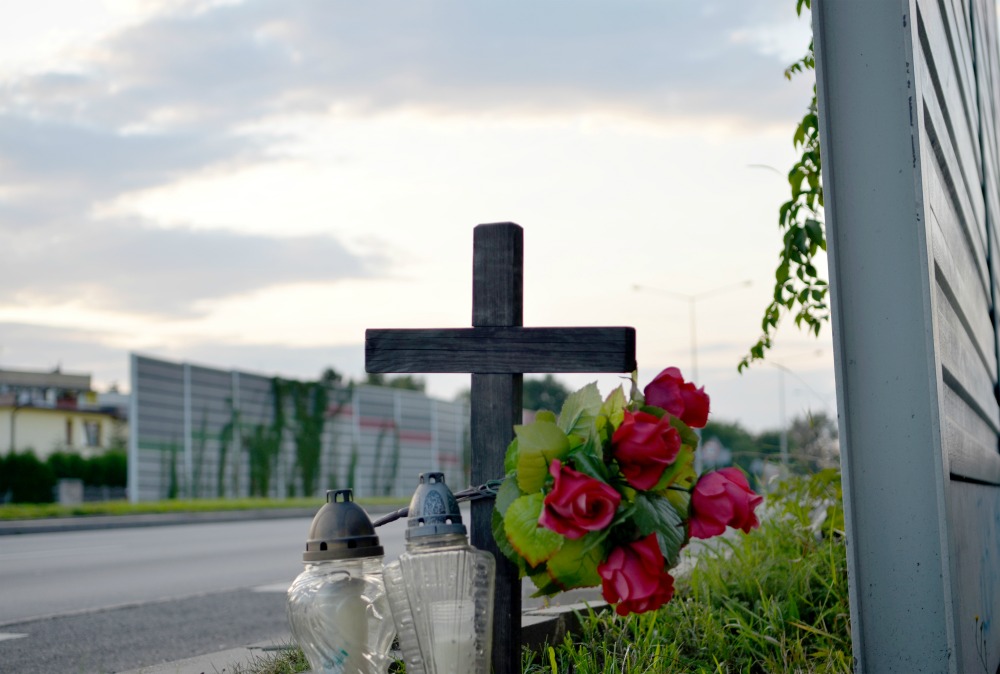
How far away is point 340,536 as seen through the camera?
81.2 inches

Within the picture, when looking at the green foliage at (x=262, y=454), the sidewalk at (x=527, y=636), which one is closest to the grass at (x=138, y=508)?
the green foliage at (x=262, y=454)

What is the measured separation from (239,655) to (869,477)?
85.1 inches

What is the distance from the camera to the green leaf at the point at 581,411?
194 cm

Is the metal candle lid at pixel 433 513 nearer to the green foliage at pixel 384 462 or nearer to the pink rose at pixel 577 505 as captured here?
the pink rose at pixel 577 505

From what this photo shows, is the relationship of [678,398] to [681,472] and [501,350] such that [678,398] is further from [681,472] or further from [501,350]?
[501,350]

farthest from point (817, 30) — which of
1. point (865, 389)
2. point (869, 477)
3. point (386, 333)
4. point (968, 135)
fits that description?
point (968, 135)

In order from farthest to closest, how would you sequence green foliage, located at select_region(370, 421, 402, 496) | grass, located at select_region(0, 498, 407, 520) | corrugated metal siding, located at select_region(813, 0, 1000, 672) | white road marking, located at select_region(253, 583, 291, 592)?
green foliage, located at select_region(370, 421, 402, 496) < grass, located at select_region(0, 498, 407, 520) < white road marking, located at select_region(253, 583, 291, 592) < corrugated metal siding, located at select_region(813, 0, 1000, 672)

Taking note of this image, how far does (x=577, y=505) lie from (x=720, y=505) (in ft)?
1.06

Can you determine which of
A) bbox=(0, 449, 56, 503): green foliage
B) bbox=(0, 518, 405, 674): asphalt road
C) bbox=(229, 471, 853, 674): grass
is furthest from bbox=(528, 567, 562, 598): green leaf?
bbox=(0, 449, 56, 503): green foliage

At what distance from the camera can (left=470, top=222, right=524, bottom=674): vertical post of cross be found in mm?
2211

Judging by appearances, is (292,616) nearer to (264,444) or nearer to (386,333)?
(386,333)

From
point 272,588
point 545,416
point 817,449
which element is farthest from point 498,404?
point 272,588

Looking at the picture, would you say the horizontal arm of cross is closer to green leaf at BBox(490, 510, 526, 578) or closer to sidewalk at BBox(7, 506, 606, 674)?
green leaf at BBox(490, 510, 526, 578)

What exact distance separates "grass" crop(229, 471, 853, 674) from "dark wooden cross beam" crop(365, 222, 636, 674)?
38cm
